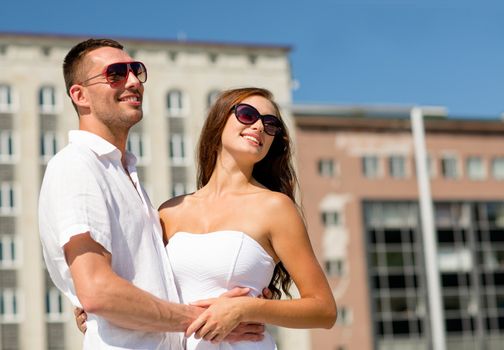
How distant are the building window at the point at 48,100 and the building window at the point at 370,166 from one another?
2062 cm

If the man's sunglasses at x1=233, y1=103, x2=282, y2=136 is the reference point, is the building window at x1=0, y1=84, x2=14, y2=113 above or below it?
above

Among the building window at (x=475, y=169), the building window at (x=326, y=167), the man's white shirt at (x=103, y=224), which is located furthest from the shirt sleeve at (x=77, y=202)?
the building window at (x=475, y=169)

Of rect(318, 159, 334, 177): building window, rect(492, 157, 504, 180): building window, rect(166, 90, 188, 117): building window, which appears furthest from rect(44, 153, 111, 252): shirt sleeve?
rect(492, 157, 504, 180): building window

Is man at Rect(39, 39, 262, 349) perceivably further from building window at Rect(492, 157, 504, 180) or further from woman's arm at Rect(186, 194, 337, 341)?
building window at Rect(492, 157, 504, 180)

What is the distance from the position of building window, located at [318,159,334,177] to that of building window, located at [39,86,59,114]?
17590 millimetres

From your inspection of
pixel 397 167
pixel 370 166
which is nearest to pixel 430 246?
pixel 370 166

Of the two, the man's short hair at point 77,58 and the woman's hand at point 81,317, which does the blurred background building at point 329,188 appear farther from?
the man's short hair at point 77,58

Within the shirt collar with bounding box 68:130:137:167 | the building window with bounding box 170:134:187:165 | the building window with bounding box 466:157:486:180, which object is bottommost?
the shirt collar with bounding box 68:130:137:167

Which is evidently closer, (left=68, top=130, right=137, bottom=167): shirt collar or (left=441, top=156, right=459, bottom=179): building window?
(left=68, top=130, right=137, bottom=167): shirt collar

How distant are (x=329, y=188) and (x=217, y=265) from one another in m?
64.2

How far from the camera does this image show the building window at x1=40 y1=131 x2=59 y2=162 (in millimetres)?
62781

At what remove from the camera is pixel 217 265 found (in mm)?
4273

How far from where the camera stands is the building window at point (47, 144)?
62.8 metres

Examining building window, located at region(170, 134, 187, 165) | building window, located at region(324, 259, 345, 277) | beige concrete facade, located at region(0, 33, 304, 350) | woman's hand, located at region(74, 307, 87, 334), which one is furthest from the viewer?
building window, located at region(324, 259, 345, 277)
